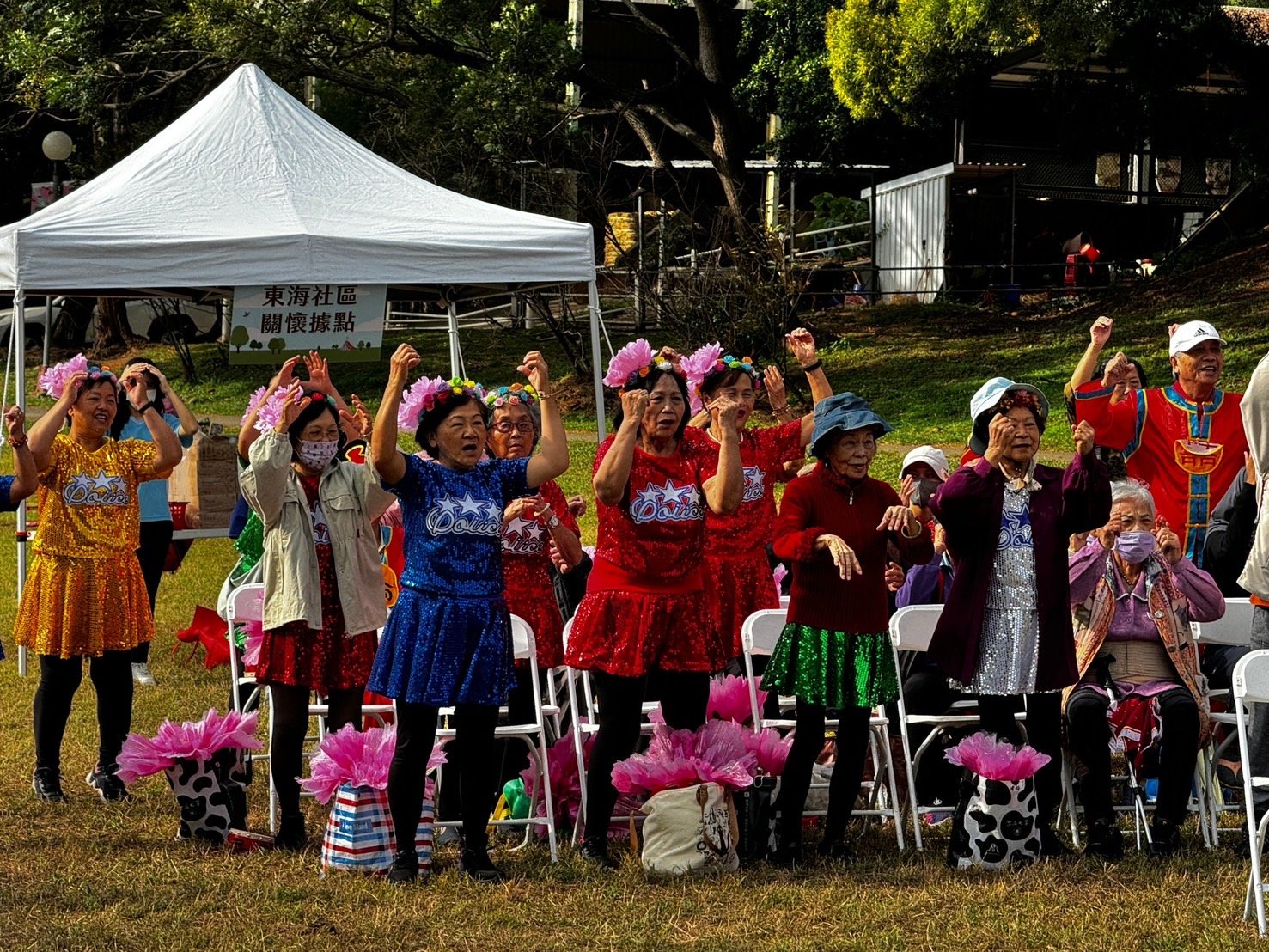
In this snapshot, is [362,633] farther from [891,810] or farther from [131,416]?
[131,416]

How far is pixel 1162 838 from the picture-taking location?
5.46 metres

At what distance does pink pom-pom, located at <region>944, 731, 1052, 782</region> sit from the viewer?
207 inches

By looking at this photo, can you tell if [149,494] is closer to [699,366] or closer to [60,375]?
[60,375]

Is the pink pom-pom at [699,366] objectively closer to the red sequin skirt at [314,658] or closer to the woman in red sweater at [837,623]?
the woman in red sweater at [837,623]

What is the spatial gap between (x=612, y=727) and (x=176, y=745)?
159 cm

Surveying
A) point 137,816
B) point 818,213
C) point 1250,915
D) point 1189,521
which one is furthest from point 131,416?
point 818,213

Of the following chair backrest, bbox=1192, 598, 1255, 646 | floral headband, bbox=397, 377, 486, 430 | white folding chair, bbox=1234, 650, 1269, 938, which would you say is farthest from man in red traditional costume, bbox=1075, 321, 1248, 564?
floral headband, bbox=397, 377, 486, 430

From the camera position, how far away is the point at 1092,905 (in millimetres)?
4883

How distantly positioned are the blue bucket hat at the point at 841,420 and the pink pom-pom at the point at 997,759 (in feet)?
3.63

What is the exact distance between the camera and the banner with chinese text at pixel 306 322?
7594mm

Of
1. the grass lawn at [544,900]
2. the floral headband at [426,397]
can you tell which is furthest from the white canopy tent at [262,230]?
the floral headband at [426,397]

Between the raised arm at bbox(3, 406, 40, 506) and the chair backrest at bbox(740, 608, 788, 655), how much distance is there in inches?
108

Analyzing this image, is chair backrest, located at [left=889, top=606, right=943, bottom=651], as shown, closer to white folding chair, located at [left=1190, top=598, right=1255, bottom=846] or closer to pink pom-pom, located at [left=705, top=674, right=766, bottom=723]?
pink pom-pom, located at [left=705, top=674, right=766, bottom=723]

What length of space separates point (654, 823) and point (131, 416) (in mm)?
4554
